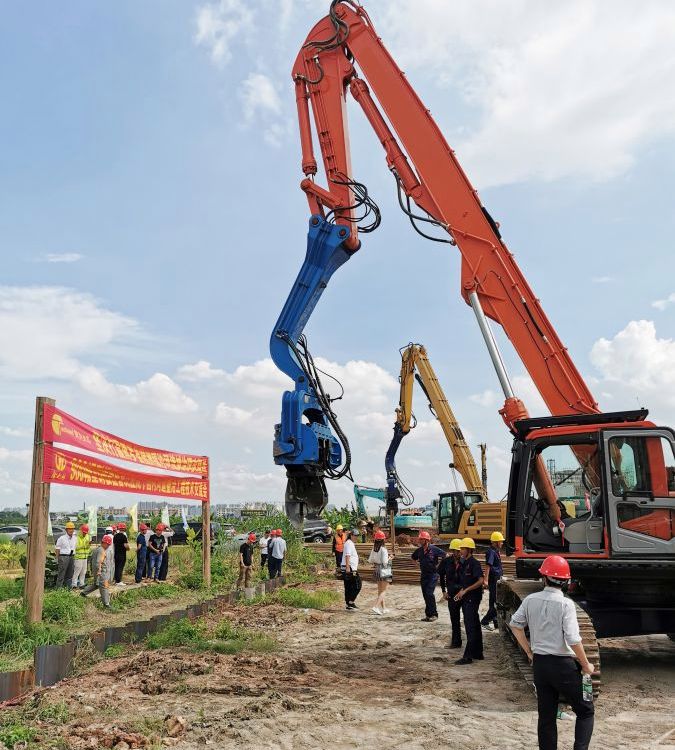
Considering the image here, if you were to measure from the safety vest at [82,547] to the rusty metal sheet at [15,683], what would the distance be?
7.56 metres

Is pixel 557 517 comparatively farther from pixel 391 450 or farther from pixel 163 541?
pixel 391 450

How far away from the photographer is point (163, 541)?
17500mm

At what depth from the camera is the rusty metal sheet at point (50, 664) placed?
23.9ft

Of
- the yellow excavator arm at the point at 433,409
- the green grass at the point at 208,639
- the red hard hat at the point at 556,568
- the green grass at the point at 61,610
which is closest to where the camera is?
the red hard hat at the point at 556,568

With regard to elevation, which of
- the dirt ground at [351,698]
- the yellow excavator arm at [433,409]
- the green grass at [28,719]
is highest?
the yellow excavator arm at [433,409]

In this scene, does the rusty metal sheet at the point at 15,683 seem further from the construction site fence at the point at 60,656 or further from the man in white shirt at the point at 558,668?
the man in white shirt at the point at 558,668

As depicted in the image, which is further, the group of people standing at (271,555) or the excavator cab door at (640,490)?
the group of people standing at (271,555)

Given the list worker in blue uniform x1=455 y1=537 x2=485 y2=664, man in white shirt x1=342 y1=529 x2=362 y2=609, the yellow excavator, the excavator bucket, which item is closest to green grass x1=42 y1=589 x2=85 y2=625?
the excavator bucket

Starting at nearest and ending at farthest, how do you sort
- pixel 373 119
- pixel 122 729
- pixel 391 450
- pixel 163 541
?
pixel 122 729 → pixel 373 119 → pixel 163 541 → pixel 391 450

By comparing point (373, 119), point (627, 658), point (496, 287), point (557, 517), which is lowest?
point (627, 658)

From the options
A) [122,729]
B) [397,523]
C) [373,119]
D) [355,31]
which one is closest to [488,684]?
[122,729]

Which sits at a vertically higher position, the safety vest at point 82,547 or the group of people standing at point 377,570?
the safety vest at point 82,547

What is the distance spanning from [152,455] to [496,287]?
8030mm

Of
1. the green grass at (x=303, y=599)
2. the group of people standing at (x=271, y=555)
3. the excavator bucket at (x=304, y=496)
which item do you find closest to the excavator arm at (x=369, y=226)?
the excavator bucket at (x=304, y=496)
